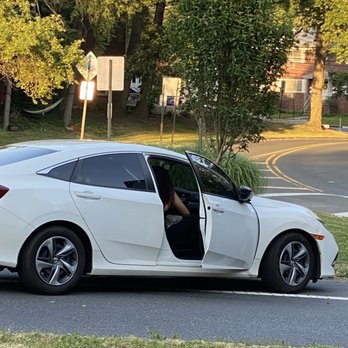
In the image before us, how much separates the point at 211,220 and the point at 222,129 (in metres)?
5.55

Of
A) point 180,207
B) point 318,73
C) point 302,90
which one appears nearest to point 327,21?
point 318,73

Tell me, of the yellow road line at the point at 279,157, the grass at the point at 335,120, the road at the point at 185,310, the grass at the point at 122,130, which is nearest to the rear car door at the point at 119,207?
the road at the point at 185,310

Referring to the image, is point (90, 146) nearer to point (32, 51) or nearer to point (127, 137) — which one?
point (32, 51)

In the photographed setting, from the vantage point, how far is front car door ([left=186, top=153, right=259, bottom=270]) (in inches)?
295

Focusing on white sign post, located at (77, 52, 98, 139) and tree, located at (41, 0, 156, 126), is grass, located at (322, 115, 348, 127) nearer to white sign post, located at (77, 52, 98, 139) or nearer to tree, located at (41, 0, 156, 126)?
tree, located at (41, 0, 156, 126)

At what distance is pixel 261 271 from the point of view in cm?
798

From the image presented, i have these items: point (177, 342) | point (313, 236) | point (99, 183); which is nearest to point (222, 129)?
point (313, 236)

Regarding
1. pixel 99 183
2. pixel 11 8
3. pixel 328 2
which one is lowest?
pixel 99 183

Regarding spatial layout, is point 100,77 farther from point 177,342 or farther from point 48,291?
point 177,342

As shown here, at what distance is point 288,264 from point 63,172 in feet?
9.13

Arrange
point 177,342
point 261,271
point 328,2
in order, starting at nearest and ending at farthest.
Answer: point 177,342 → point 261,271 → point 328,2

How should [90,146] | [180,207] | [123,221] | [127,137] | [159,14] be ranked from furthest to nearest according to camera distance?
[159,14] → [127,137] → [180,207] → [90,146] → [123,221]

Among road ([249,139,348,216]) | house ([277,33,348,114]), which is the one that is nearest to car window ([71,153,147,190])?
road ([249,139,348,216])

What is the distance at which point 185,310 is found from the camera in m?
6.74
